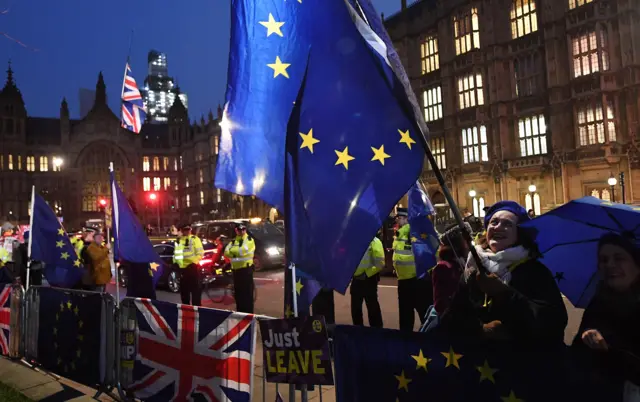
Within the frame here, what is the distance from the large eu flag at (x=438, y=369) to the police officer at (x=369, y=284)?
3.91 metres

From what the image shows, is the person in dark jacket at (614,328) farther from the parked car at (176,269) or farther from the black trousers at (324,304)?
the parked car at (176,269)

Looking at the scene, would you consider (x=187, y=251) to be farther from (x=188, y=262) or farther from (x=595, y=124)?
(x=595, y=124)

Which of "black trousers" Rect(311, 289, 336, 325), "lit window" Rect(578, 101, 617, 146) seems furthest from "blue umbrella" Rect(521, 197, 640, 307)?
"lit window" Rect(578, 101, 617, 146)

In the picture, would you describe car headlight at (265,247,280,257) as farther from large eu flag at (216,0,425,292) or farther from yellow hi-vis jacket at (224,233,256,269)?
large eu flag at (216,0,425,292)

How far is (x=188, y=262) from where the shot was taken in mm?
10070

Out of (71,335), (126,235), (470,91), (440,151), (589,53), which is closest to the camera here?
(71,335)

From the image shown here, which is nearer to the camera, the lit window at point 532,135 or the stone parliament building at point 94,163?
the lit window at point 532,135

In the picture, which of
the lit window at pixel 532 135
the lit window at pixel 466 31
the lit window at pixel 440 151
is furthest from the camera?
the lit window at pixel 440 151

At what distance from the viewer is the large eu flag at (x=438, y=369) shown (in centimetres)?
268

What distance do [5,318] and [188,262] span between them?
351 centimetres

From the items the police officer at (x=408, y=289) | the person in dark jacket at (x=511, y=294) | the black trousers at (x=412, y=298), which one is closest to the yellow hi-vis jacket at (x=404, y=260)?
the police officer at (x=408, y=289)

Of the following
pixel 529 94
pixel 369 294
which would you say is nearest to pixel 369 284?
pixel 369 294

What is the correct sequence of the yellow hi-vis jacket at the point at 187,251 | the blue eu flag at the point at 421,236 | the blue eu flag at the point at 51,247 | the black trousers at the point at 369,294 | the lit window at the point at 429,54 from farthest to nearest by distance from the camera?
the lit window at the point at 429,54 → the yellow hi-vis jacket at the point at 187,251 → the blue eu flag at the point at 51,247 → the black trousers at the point at 369,294 → the blue eu flag at the point at 421,236

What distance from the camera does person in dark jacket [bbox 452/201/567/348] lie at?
2.63m
